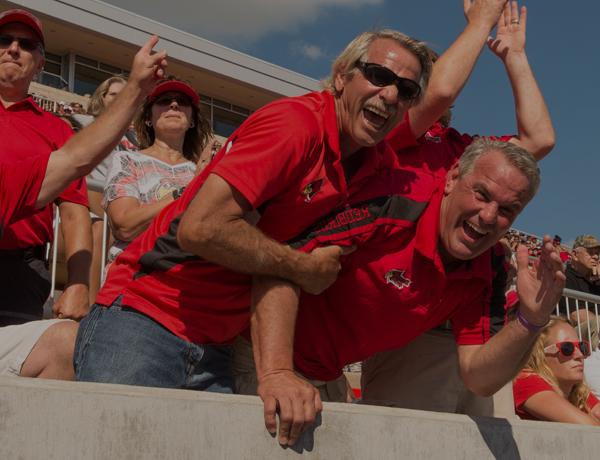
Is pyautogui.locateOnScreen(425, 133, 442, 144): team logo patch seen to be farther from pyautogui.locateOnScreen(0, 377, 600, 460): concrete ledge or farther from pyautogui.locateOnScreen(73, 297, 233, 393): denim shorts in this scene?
pyautogui.locateOnScreen(73, 297, 233, 393): denim shorts

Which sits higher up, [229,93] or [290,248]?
[229,93]

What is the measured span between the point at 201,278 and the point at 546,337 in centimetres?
321

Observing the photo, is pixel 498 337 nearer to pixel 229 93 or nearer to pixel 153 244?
pixel 153 244

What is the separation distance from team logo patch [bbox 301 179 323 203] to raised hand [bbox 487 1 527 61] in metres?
1.43

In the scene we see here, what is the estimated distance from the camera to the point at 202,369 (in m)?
2.73

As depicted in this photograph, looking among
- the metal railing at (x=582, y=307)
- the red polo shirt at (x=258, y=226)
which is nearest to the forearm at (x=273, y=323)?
the red polo shirt at (x=258, y=226)

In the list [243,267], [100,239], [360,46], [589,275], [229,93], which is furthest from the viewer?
[229,93]

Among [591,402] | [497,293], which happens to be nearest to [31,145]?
[497,293]

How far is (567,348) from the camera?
5125mm

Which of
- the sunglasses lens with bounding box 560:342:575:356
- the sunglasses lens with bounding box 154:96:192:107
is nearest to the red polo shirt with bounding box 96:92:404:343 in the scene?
the sunglasses lens with bounding box 154:96:192:107

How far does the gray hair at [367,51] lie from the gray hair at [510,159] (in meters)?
0.32

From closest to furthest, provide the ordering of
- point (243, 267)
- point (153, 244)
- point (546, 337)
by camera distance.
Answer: point (243, 267) < point (153, 244) < point (546, 337)

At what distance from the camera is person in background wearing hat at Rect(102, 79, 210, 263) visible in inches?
145

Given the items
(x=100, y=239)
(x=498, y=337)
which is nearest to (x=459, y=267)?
(x=498, y=337)
